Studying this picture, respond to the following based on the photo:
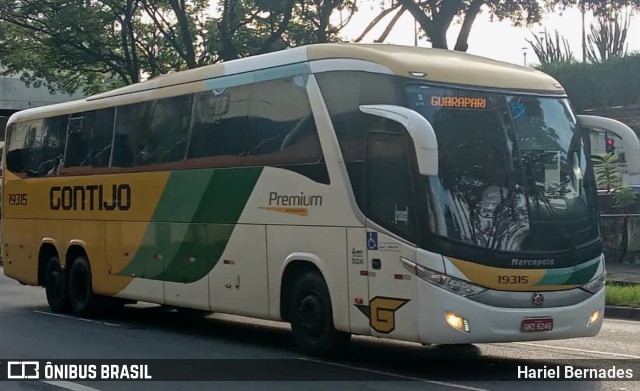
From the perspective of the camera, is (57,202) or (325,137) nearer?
(325,137)

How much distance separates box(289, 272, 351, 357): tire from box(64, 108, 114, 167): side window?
18.7 feet

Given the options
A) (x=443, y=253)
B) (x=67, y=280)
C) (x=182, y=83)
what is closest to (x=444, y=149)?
(x=443, y=253)

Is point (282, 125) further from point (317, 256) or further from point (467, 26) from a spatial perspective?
point (467, 26)

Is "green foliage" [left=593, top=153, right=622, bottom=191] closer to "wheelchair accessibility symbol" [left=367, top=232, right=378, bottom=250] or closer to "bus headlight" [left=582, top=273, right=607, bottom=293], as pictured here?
"bus headlight" [left=582, top=273, right=607, bottom=293]

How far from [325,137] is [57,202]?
25.7 ft

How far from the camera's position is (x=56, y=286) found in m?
18.0

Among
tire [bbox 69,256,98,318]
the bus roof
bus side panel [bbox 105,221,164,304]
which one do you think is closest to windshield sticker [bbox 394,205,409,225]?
the bus roof

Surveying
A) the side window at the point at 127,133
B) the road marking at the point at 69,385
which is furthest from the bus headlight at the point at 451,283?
the side window at the point at 127,133

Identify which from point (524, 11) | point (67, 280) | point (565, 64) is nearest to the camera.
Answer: point (67, 280)

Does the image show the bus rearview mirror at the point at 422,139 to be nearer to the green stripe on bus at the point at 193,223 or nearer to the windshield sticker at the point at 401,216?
the windshield sticker at the point at 401,216

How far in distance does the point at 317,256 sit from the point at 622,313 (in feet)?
25.5

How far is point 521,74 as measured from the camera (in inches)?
463

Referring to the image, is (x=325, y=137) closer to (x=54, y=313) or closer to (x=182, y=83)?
(x=182, y=83)

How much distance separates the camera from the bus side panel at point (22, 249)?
61.4 feet
